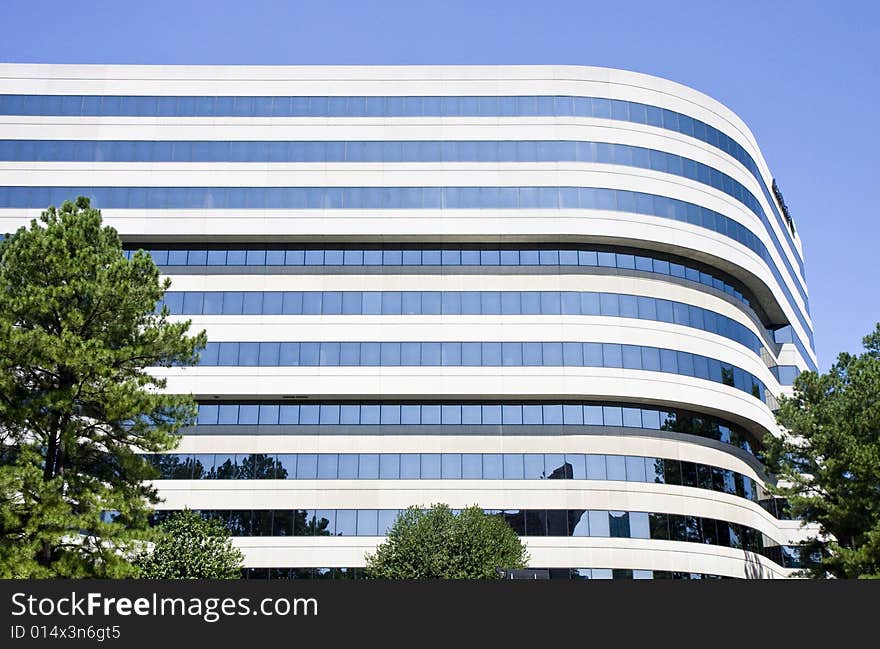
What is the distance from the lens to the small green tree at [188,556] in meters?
33.8

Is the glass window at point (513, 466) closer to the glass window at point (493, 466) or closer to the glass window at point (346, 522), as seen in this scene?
the glass window at point (493, 466)

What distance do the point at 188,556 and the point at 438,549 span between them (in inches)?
396

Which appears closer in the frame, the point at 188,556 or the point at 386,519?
the point at 188,556

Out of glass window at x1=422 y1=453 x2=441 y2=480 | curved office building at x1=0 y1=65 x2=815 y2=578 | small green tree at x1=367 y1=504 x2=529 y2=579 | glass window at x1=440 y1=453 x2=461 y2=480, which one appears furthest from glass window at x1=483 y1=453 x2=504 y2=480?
small green tree at x1=367 y1=504 x2=529 y2=579

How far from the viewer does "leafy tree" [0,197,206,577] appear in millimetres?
25531

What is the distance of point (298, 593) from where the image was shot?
13.7 meters

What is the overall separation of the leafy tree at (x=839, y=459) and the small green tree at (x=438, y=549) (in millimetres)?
15439

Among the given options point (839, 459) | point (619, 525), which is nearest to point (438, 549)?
point (619, 525)

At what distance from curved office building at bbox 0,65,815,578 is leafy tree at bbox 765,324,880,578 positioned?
632cm

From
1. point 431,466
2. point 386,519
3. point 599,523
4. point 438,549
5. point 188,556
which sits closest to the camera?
point 188,556

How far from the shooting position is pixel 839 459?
4009cm

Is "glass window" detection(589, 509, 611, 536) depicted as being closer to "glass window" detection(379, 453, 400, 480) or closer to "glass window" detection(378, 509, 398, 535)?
"glass window" detection(378, 509, 398, 535)

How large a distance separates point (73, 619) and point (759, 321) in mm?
52868

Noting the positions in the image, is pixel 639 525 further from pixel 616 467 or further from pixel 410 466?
pixel 410 466
